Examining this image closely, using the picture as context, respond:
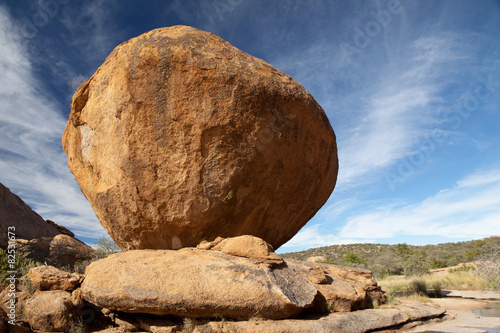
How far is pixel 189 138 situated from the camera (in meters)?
5.52

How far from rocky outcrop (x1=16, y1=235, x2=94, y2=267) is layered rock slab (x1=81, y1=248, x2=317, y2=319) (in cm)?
1029

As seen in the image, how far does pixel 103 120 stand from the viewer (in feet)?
20.1

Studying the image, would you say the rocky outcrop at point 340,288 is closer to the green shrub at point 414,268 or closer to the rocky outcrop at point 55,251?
the rocky outcrop at point 55,251

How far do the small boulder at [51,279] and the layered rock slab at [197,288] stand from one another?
79 centimetres

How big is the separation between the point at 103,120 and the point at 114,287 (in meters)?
3.21

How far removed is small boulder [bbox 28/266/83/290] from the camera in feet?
Result: 17.6

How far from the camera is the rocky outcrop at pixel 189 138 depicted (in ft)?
18.1

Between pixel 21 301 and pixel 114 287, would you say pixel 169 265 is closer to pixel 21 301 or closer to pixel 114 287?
pixel 114 287

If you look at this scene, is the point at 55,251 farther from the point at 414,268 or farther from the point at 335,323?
the point at 414,268

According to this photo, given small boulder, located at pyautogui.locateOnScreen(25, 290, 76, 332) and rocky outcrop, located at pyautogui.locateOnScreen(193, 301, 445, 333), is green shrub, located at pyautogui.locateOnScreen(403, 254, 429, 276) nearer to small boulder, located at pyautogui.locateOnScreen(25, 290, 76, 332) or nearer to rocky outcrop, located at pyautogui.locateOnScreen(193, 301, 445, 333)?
rocky outcrop, located at pyautogui.locateOnScreen(193, 301, 445, 333)

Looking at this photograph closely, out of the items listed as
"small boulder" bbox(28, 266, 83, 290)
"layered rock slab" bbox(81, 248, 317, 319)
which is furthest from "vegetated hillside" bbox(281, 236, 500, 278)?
"small boulder" bbox(28, 266, 83, 290)

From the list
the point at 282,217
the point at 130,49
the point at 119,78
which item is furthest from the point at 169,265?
the point at 130,49

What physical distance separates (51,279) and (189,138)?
136 inches

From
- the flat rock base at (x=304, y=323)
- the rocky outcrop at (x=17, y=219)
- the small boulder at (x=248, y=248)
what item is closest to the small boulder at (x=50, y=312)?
the flat rock base at (x=304, y=323)
